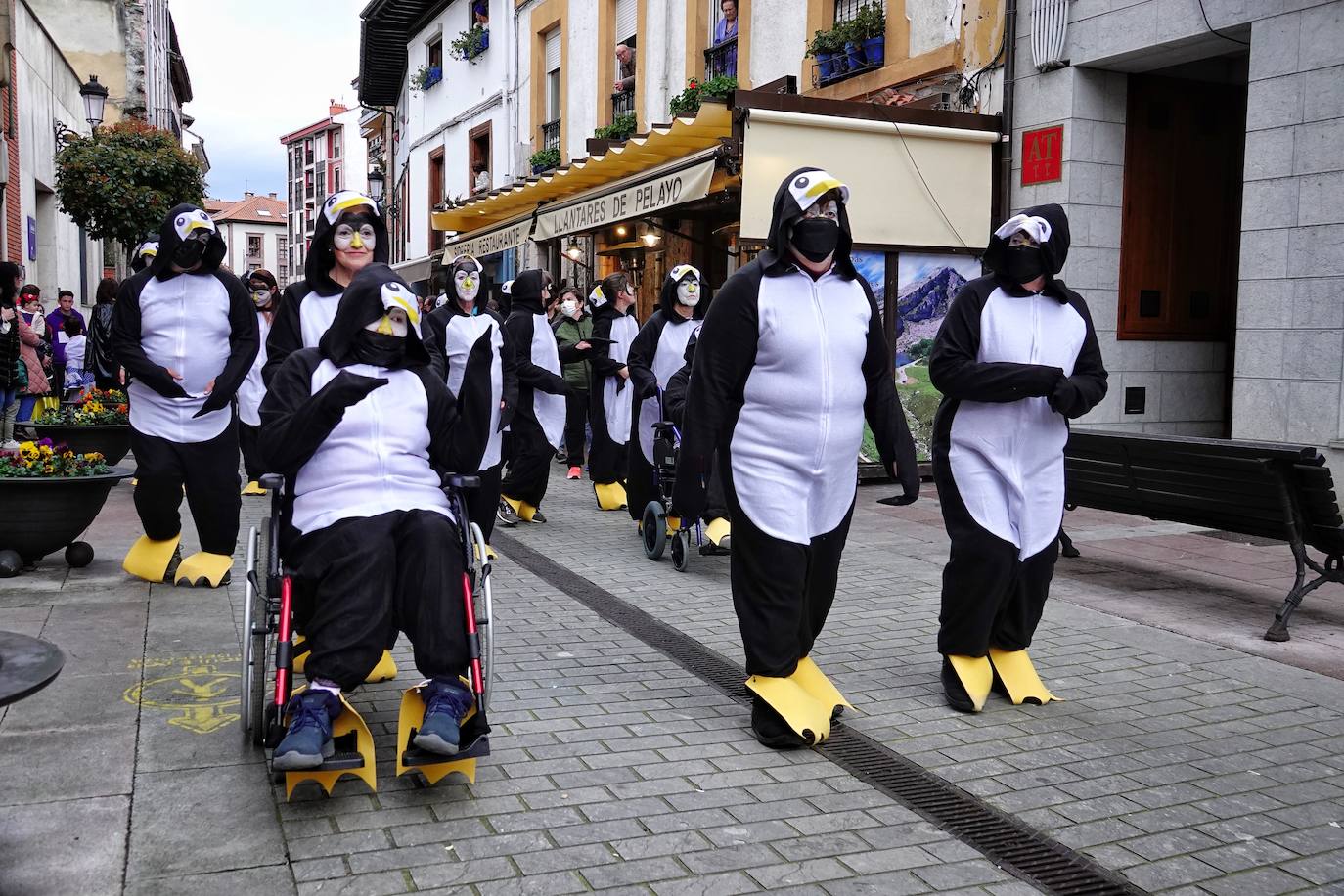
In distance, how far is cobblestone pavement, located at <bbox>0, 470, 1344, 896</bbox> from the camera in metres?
3.39

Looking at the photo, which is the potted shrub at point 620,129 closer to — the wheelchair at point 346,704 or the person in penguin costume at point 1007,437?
the person in penguin costume at point 1007,437

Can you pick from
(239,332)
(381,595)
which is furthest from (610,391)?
(381,595)

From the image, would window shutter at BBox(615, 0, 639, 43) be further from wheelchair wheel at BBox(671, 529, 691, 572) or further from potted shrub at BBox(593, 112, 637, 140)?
wheelchair wheel at BBox(671, 529, 691, 572)

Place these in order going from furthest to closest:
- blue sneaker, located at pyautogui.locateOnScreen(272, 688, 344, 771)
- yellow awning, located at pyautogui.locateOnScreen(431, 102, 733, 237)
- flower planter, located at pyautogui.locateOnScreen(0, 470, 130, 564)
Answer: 1. yellow awning, located at pyautogui.locateOnScreen(431, 102, 733, 237)
2. flower planter, located at pyautogui.locateOnScreen(0, 470, 130, 564)
3. blue sneaker, located at pyautogui.locateOnScreen(272, 688, 344, 771)

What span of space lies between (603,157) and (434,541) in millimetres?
9385

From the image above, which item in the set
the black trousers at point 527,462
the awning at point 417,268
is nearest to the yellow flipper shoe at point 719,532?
the black trousers at point 527,462

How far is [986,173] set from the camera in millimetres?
11328

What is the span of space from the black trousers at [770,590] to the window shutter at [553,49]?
714 inches

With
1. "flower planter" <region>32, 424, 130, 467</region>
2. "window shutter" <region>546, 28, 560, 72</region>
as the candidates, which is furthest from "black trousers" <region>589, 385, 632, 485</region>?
"window shutter" <region>546, 28, 560, 72</region>

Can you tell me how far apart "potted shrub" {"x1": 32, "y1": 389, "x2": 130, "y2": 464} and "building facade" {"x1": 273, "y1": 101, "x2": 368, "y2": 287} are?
63.4 m

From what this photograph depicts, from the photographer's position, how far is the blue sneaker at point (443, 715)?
363 cm

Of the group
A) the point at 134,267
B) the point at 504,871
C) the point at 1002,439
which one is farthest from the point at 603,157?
the point at 504,871

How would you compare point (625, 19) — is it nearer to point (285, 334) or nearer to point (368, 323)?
point (285, 334)

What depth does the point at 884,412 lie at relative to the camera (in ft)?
15.6
